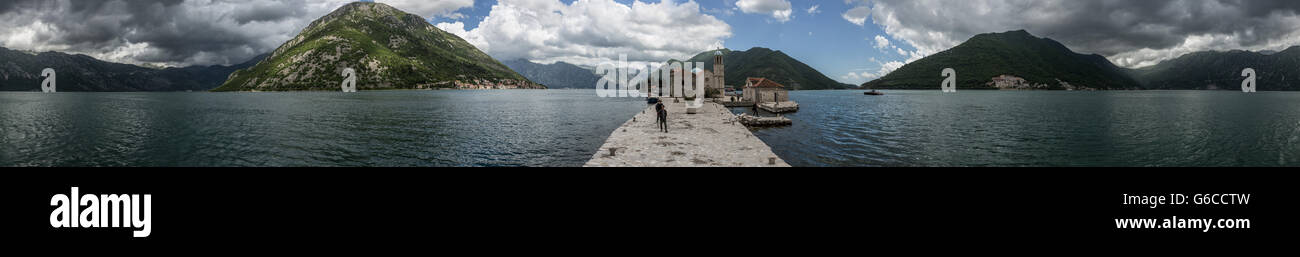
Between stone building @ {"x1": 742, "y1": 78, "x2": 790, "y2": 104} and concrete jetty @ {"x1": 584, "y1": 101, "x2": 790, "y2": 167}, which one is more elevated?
stone building @ {"x1": 742, "y1": 78, "x2": 790, "y2": 104}

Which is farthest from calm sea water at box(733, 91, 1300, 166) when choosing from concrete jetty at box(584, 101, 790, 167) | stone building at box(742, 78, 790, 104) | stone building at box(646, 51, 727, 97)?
stone building at box(646, 51, 727, 97)

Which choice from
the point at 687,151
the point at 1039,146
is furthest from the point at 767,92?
the point at 687,151

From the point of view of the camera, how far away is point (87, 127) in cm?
3944

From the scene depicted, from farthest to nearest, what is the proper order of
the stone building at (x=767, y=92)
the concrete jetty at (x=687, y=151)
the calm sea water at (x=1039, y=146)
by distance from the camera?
1. the stone building at (x=767, y=92)
2. the calm sea water at (x=1039, y=146)
3. the concrete jetty at (x=687, y=151)

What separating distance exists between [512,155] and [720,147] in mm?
10773

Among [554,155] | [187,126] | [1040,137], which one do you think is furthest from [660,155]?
[187,126]

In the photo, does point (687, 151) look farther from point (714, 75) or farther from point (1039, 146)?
point (714, 75)

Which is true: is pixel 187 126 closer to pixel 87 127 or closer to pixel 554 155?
pixel 87 127

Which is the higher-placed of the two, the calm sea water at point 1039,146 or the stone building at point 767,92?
the stone building at point 767,92

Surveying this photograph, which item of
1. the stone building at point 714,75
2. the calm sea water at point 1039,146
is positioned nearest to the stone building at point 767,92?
the stone building at point 714,75

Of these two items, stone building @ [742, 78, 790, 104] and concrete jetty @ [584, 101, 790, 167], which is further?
stone building @ [742, 78, 790, 104]

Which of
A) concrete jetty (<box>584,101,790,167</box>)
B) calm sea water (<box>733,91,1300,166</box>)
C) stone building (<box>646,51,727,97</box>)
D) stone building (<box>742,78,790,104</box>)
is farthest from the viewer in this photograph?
stone building (<box>646,51,727,97</box>)

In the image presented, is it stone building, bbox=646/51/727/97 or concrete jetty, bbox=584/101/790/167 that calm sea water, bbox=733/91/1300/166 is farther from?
stone building, bbox=646/51/727/97

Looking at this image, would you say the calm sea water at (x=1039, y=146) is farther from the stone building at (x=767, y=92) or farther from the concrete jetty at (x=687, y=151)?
the stone building at (x=767, y=92)
